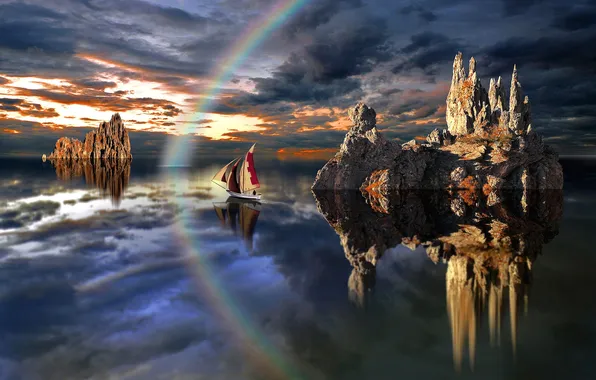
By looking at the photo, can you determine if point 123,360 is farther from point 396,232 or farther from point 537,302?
point 396,232

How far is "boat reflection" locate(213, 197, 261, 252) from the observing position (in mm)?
41391

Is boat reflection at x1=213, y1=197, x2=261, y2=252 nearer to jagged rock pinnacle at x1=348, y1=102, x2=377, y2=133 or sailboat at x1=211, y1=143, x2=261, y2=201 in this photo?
sailboat at x1=211, y1=143, x2=261, y2=201

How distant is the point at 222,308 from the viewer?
20109 millimetres

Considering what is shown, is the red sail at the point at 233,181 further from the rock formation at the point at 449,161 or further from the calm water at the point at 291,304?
the calm water at the point at 291,304

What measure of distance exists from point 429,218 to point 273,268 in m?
27.2

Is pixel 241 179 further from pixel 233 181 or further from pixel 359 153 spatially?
pixel 359 153

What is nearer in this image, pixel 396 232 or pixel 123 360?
pixel 123 360

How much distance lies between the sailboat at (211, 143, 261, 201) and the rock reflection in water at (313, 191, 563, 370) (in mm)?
13372

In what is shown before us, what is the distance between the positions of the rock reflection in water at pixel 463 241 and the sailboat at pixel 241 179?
13.4 meters

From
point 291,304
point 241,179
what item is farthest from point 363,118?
point 291,304

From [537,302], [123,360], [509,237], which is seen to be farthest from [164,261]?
[509,237]

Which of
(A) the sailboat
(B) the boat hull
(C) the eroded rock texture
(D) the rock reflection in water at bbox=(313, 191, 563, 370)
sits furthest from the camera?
(C) the eroded rock texture

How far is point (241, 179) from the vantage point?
70500 mm

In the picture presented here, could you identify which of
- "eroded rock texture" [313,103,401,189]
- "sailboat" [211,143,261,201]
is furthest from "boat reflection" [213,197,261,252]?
"eroded rock texture" [313,103,401,189]
